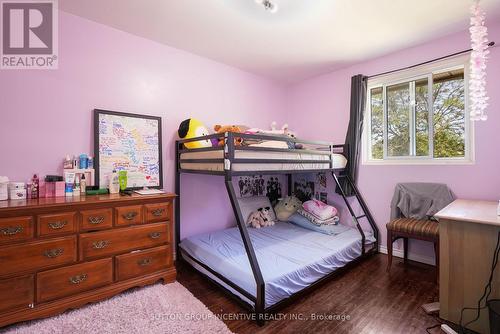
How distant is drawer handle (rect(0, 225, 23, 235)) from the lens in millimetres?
1520

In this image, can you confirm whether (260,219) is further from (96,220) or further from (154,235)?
(96,220)

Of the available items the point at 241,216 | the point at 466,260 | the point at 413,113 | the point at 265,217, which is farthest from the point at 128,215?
the point at 413,113

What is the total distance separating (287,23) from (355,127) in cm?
160

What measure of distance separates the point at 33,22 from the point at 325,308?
346cm

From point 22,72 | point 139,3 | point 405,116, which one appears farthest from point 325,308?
point 22,72

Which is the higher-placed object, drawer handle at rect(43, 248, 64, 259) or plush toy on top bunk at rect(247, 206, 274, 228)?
drawer handle at rect(43, 248, 64, 259)

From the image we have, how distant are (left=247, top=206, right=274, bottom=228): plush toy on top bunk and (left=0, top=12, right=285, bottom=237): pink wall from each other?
0.35 m

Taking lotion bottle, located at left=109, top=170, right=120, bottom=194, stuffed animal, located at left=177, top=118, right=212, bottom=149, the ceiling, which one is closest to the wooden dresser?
lotion bottle, located at left=109, top=170, right=120, bottom=194

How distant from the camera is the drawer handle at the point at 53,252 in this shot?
5.40 ft

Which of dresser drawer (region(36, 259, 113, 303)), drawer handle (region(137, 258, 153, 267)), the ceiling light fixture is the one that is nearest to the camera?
dresser drawer (region(36, 259, 113, 303))

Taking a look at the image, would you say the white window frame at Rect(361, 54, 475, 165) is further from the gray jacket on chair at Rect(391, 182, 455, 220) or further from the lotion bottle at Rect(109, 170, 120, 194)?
the lotion bottle at Rect(109, 170, 120, 194)

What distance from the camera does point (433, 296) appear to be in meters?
1.99

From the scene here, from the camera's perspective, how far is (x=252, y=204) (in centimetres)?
327

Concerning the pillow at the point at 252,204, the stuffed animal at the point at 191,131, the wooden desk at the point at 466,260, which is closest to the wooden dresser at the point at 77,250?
the stuffed animal at the point at 191,131
